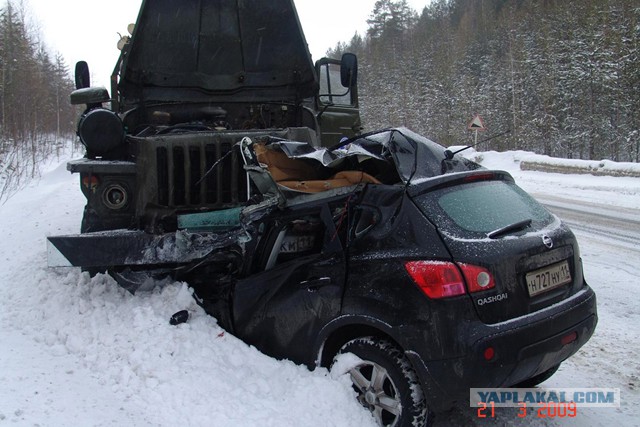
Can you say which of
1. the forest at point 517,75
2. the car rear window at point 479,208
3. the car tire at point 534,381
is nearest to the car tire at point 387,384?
the car rear window at point 479,208

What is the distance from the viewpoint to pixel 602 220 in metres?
10.0

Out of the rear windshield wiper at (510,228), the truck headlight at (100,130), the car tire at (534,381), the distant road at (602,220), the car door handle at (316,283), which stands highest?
the truck headlight at (100,130)

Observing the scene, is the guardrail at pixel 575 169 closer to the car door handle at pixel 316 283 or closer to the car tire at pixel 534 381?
the car tire at pixel 534 381

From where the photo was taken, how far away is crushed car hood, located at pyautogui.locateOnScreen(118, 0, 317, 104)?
5.80 meters

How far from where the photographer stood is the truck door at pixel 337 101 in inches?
264

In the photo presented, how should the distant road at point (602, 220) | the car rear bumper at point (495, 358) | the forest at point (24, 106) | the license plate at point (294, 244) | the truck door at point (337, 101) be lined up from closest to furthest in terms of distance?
the car rear bumper at point (495, 358) < the license plate at point (294, 244) < the truck door at point (337, 101) < the distant road at point (602, 220) < the forest at point (24, 106)

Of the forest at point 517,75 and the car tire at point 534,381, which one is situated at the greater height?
the forest at point 517,75

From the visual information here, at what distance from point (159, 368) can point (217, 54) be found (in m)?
4.10

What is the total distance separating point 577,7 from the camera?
4422 cm

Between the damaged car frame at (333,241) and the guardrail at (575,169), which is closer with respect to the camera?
the damaged car frame at (333,241)

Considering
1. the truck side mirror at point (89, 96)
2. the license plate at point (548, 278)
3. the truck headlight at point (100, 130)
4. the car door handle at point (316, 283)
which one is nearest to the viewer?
the license plate at point (548, 278)

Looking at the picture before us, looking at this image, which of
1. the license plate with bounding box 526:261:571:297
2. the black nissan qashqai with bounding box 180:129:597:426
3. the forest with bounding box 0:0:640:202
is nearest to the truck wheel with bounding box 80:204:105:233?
the black nissan qashqai with bounding box 180:129:597:426

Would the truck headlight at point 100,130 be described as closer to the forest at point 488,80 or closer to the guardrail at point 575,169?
the forest at point 488,80

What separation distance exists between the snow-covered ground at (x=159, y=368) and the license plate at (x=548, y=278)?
0.90 meters
